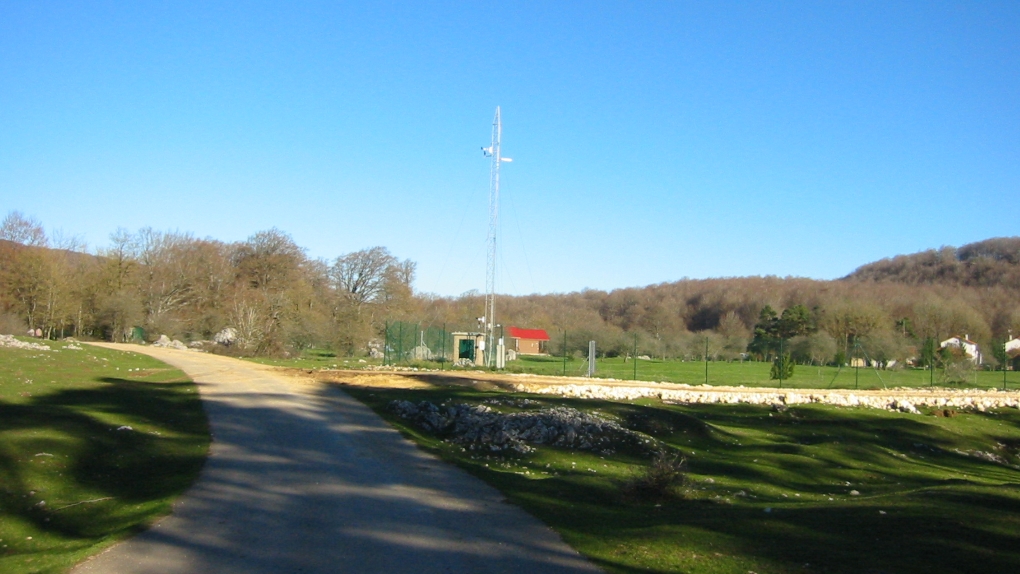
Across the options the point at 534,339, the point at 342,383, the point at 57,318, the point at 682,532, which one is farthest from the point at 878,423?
the point at 57,318

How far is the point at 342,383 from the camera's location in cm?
2625

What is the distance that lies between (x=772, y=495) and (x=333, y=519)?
8.25 meters

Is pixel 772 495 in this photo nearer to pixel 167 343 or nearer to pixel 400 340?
pixel 400 340

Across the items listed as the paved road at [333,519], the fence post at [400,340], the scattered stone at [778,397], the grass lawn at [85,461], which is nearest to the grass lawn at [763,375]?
the scattered stone at [778,397]

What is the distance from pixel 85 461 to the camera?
12547 mm

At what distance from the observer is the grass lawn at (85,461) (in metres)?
8.60

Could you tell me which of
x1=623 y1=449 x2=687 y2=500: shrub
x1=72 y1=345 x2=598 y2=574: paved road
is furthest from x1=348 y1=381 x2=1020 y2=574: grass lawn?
x1=72 y1=345 x2=598 y2=574: paved road

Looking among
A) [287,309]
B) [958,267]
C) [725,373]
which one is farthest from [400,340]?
[958,267]

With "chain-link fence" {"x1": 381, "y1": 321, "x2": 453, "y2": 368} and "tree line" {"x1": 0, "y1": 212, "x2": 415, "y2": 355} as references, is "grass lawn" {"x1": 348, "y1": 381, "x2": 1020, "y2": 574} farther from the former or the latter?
"tree line" {"x1": 0, "y1": 212, "x2": 415, "y2": 355}

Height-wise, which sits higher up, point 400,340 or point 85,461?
point 400,340

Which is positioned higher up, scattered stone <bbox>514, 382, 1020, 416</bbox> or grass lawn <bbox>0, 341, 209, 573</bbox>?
scattered stone <bbox>514, 382, 1020, 416</bbox>

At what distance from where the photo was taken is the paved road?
7.01 m

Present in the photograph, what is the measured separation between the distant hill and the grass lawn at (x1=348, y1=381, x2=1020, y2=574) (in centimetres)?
13635

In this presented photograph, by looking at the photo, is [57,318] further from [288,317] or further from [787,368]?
[787,368]
